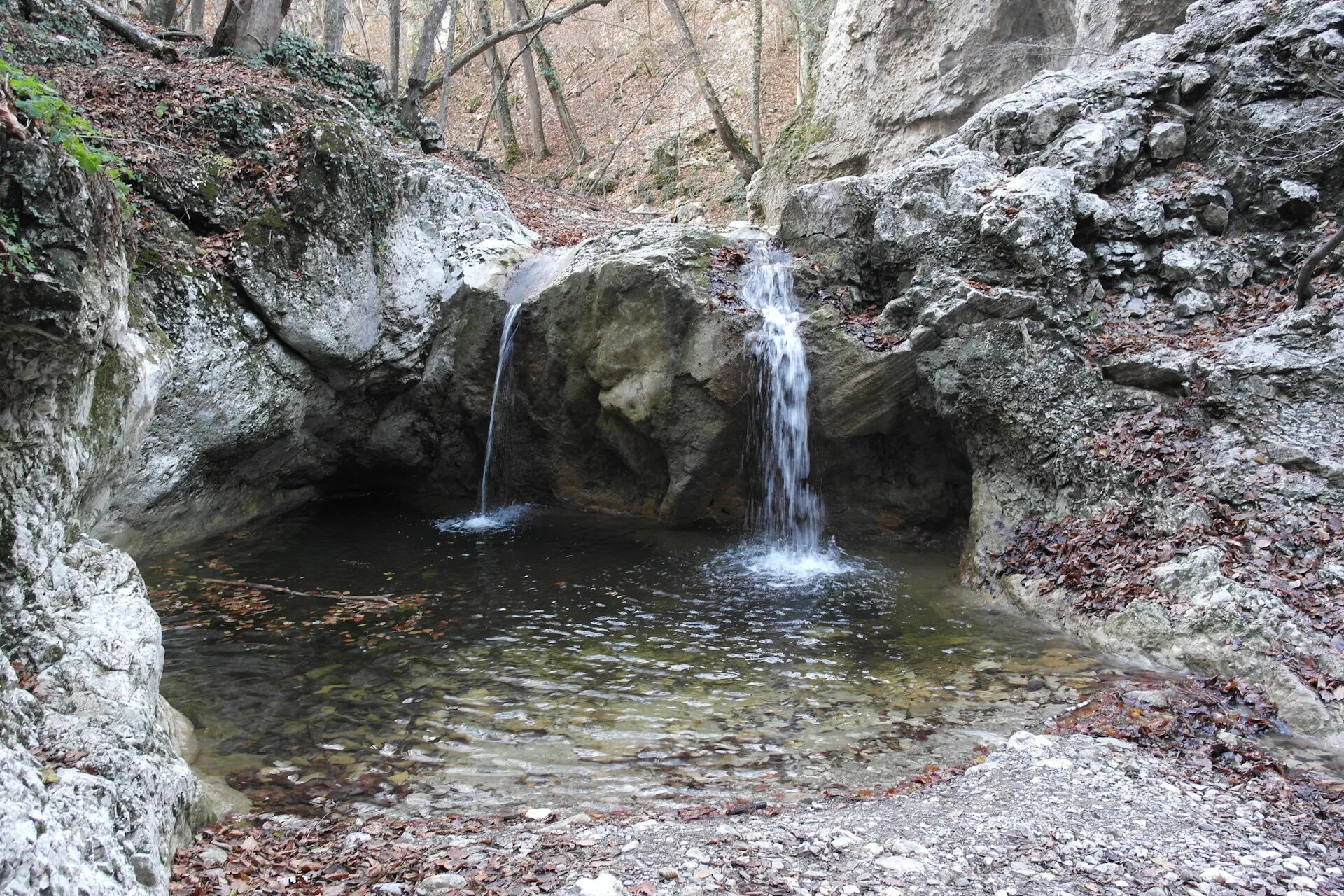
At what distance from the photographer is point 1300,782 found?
407cm

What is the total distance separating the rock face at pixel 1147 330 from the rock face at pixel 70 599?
19.4 feet

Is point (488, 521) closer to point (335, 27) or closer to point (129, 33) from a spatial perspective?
point (129, 33)

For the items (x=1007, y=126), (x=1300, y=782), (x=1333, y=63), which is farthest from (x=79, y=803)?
(x=1333, y=63)

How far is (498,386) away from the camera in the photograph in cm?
1094

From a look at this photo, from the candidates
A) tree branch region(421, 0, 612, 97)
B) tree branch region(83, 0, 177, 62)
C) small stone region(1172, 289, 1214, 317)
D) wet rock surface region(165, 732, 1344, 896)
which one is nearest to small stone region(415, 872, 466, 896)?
wet rock surface region(165, 732, 1344, 896)

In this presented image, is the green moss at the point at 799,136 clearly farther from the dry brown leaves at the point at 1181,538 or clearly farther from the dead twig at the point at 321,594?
the dead twig at the point at 321,594

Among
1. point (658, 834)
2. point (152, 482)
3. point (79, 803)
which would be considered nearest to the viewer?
point (79, 803)

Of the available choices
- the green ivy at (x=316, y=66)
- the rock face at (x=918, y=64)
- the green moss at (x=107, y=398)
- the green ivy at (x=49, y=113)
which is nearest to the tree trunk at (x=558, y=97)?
the green ivy at (x=316, y=66)

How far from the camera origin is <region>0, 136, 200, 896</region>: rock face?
8.80 ft

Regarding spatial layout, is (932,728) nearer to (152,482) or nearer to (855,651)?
(855,651)

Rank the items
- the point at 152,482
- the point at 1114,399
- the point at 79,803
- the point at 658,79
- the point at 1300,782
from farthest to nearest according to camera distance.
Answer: the point at 658,79 < the point at 152,482 < the point at 1114,399 < the point at 1300,782 < the point at 79,803

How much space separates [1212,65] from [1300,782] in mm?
8706

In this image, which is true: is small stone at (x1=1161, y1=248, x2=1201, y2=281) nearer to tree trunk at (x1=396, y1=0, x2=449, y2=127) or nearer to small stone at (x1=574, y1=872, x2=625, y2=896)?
small stone at (x1=574, y1=872, x2=625, y2=896)

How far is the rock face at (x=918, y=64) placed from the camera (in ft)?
41.0
